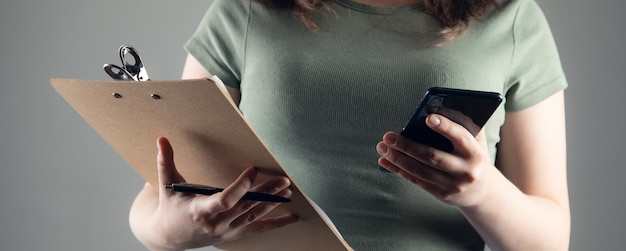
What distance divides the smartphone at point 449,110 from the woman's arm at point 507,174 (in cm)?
1

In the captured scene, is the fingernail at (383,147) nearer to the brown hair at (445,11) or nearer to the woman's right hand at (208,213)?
the woman's right hand at (208,213)

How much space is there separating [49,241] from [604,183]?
1289 millimetres

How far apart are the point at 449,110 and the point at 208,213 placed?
26cm

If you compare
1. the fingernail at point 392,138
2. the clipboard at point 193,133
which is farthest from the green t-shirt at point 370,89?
the fingernail at point 392,138

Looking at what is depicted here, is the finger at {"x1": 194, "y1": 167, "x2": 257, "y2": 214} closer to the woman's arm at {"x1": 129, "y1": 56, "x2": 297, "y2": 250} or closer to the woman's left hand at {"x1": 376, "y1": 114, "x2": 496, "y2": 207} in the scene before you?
the woman's arm at {"x1": 129, "y1": 56, "x2": 297, "y2": 250}

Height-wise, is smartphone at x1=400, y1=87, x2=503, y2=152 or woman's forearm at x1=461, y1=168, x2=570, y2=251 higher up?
smartphone at x1=400, y1=87, x2=503, y2=152

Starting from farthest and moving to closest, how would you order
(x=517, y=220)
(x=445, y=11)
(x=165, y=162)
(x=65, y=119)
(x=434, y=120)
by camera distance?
(x=65, y=119) → (x=445, y=11) → (x=517, y=220) → (x=165, y=162) → (x=434, y=120)

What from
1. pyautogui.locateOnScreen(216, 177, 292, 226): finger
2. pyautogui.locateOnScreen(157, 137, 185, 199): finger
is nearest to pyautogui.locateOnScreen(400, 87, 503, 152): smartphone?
pyautogui.locateOnScreen(216, 177, 292, 226): finger

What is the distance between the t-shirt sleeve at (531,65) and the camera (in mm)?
1007

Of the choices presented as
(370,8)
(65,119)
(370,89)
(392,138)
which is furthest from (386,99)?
(65,119)

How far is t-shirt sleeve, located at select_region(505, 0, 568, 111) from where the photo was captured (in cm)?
101

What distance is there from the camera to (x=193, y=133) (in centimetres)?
78

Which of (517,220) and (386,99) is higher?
(386,99)

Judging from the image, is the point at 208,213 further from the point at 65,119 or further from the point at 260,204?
the point at 65,119
